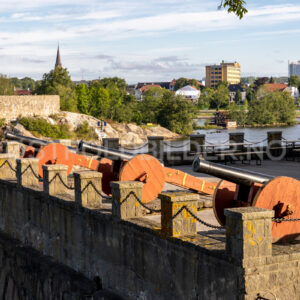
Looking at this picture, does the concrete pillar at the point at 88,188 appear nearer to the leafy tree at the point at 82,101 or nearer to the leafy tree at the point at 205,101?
the leafy tree at the point at 82,101

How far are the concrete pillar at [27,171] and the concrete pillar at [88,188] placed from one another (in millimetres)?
3246

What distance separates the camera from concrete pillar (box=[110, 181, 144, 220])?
9.74 meters

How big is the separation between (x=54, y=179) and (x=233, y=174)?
4.89m

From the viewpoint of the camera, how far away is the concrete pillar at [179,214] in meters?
8.41

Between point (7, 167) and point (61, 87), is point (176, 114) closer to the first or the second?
point (61, 87)

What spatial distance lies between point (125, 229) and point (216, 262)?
8.13 feet

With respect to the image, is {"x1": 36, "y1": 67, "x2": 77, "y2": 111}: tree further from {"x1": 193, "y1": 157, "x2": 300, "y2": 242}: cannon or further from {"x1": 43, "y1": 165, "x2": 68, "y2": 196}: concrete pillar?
{"x1": 193, "y1": 157, "x2": 300, "y2": 242}: cannon

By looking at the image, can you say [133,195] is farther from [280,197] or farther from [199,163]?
[280,197]

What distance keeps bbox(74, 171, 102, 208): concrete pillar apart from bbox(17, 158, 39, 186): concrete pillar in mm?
3246

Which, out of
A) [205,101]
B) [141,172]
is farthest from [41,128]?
[205,101]

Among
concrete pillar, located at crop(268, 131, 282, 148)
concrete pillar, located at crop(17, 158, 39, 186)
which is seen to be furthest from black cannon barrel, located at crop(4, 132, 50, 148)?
concrete pillar, located at crop(268, 131, 282, 148)

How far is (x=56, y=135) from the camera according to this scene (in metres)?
73.5

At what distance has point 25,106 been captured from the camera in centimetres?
7556

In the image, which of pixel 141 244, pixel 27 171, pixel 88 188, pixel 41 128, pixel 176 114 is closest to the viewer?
pixel 141 244
